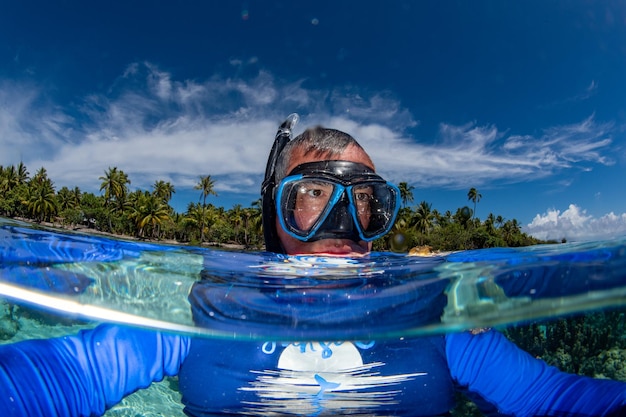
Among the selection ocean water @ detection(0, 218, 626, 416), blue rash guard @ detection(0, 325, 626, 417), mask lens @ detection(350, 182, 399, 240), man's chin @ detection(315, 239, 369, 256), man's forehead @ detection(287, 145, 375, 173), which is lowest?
blue rash guard @ detection(0, 325, 626, 417)

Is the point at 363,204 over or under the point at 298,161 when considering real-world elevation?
under

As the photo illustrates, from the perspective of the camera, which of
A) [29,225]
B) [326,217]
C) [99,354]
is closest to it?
[99,354]

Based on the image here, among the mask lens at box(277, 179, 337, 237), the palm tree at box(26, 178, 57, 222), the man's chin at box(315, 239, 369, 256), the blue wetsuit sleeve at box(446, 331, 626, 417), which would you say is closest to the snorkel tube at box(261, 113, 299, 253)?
the mask lens at box(277, 179, 337, 237)

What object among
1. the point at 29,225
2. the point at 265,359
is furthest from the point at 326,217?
the point at 29,225

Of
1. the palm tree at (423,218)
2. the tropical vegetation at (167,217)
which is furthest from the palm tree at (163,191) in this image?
the palm tree at (423,218)

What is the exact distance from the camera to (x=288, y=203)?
2.82 metres

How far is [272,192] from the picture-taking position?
326 centimetres

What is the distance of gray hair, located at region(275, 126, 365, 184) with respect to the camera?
2.97m

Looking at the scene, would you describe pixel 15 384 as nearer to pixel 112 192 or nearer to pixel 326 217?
pixel 326 217

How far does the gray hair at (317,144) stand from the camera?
2.97m

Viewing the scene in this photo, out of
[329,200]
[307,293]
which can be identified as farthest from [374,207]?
[307,293]

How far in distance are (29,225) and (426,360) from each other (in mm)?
3680

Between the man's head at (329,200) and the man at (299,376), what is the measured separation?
2.78ft

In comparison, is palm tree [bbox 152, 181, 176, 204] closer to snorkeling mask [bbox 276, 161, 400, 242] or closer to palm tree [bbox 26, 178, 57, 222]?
palm tree [bbox 26, 178, 57, 222]
